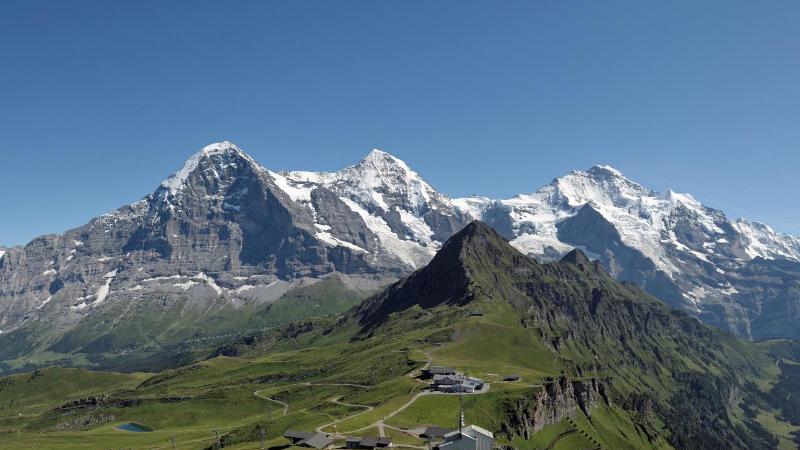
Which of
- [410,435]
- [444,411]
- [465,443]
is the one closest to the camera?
[465,443]

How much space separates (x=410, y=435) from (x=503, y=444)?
42290mm

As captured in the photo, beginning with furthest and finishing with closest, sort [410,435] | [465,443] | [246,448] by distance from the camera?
1. [246,448]
2. [410,435]
3. [465,443]

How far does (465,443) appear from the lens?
143625 millimetres

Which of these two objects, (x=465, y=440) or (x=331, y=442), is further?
(x=331, y=442)

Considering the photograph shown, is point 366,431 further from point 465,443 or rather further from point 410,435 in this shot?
point 465,443

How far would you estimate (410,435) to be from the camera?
557 ft

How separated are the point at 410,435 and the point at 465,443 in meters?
29.2

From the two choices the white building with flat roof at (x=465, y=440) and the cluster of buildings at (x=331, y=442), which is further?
the cluster of buildings at (x=331, y=442)

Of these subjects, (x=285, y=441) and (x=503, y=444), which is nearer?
(x=285, y=441)

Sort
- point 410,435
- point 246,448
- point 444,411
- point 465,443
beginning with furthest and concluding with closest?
point 444,411 < point 246,448 < point 410,435 < point 465,443

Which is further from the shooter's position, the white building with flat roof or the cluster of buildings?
the cluster of buildings

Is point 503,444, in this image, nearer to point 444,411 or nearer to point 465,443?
point 444,411

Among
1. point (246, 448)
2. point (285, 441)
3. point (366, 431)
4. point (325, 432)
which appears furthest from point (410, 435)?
point (246, 448)

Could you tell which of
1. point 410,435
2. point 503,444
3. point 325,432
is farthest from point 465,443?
point 503,444
